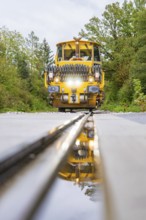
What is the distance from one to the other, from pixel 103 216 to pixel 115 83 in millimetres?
34692

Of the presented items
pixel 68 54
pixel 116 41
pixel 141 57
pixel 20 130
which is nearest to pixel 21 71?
pixel 116 41

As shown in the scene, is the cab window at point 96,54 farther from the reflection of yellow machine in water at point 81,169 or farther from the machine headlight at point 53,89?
the reflection of yellow machine in water at point 81,169

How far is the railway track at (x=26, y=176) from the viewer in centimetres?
59

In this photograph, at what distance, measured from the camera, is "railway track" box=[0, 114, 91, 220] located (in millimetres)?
586

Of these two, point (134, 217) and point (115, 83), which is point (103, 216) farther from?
point (115, 83)

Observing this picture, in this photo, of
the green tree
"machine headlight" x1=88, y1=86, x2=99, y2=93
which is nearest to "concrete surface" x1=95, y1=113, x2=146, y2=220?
"machine headlight" x1=88, y1=86, x2=99, y2=93

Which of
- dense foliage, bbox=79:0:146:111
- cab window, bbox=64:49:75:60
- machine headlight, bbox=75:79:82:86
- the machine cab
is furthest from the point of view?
dense foliage, bbox=79:0:146:111

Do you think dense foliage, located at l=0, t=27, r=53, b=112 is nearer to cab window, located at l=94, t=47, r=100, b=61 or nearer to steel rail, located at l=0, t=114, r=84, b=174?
cab window, located at l=94, t=47, r=100, b=61

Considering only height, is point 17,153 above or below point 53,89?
below

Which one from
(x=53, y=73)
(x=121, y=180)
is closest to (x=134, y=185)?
(x=121, y=180)

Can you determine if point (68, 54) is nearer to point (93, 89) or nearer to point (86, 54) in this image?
point (86, 54)

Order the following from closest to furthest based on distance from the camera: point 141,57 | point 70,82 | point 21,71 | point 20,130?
point 20,130 < point 70,82 < point 141,57 < point 21,71

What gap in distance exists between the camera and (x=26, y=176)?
0.91 m

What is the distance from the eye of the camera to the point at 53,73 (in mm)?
15516
